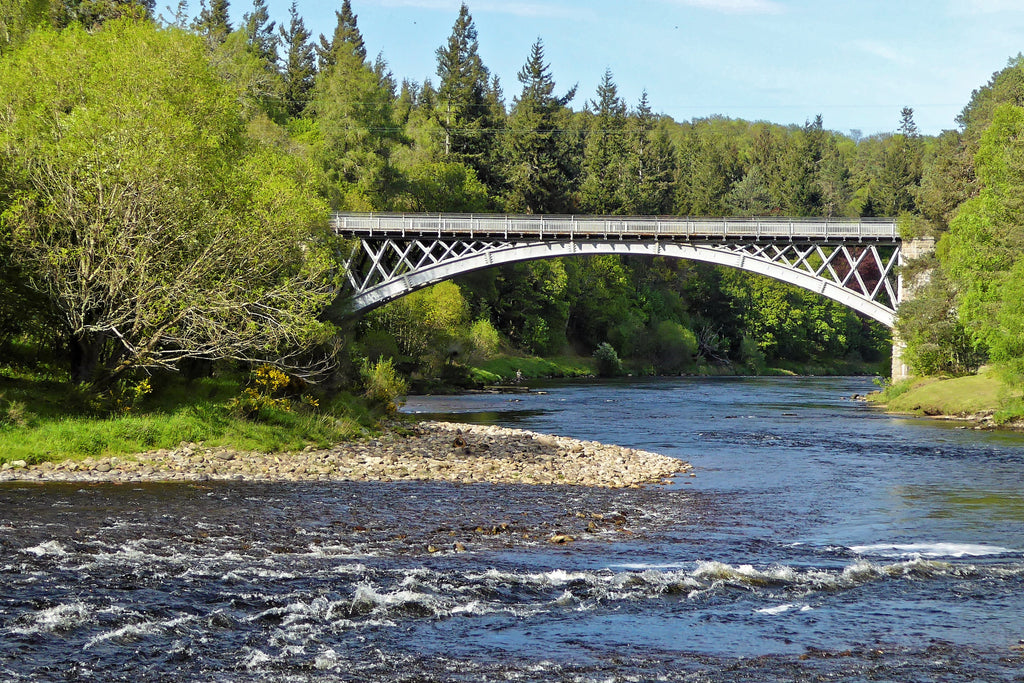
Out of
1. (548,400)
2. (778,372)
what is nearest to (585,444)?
(548,400)

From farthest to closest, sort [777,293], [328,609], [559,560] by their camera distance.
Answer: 1. [777,293]
2. [559,560]
3. [328,609]

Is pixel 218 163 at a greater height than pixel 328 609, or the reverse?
pixel 218 163

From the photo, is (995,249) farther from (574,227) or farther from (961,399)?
(574,227)

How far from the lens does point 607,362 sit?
95.1m

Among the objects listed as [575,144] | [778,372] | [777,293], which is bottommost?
[778,372]

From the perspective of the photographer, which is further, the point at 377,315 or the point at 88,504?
the point at 377,315

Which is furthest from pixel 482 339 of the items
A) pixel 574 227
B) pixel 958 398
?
pixel 958 398

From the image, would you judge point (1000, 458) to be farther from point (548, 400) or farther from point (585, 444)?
point (548, 400)

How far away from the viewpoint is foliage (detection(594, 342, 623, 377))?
95062 millimetres

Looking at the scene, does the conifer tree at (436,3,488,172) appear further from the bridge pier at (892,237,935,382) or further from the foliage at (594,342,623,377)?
the bridge pier at (892,237,935,382)

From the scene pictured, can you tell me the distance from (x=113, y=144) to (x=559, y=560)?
17.3 metres

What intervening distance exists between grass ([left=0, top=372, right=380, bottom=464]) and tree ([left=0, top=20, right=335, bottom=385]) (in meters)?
1.19

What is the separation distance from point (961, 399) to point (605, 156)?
71.5 m

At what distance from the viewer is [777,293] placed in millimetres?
122125
